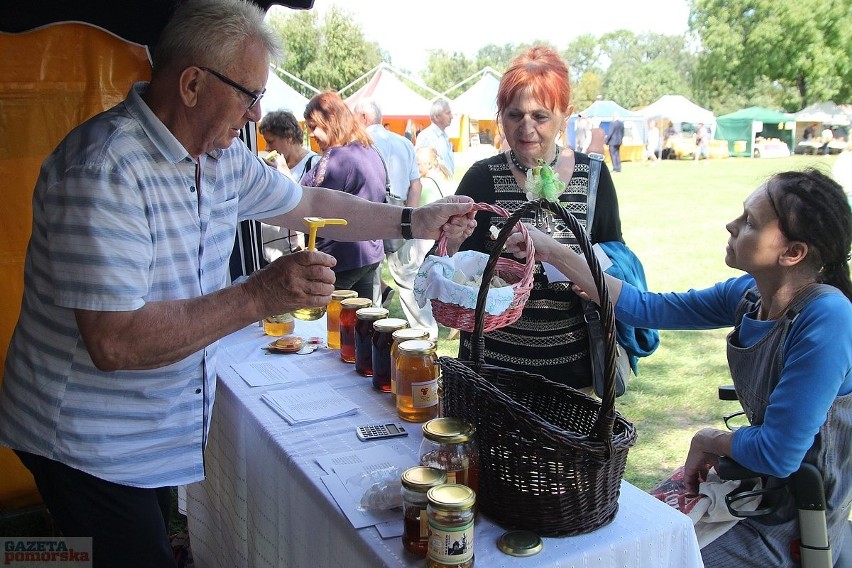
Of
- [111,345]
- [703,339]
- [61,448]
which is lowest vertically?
[703,339]

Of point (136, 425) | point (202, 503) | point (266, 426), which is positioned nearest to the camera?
point (136, 425)

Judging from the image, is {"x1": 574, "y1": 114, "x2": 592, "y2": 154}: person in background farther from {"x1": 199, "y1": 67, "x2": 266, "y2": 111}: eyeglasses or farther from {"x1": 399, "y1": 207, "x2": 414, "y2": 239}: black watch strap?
{"x1": 199, "y1": 67, "x2": 266, "y2": 111}: eyeglasses

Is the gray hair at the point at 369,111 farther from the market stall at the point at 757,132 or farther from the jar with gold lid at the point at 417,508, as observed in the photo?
the market stall at the point at 757,132

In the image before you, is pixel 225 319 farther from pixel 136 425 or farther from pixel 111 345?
pixel 136 425

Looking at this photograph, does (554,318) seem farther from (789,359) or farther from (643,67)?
(643,67)

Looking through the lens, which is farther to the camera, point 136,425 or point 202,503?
point 202,503

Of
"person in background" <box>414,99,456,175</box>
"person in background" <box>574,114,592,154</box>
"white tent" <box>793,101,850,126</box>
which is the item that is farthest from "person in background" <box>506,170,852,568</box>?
"white tent" <box>793,101,850,126</box>

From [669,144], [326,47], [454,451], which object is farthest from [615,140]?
[326,47]

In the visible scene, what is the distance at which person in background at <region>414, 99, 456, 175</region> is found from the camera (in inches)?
287

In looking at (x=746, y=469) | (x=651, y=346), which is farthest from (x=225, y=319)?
(x=651, y=346)

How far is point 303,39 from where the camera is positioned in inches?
2144

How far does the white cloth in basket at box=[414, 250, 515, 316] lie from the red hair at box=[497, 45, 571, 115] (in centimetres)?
65

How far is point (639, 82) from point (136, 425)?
79170mm

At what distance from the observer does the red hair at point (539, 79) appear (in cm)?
235
